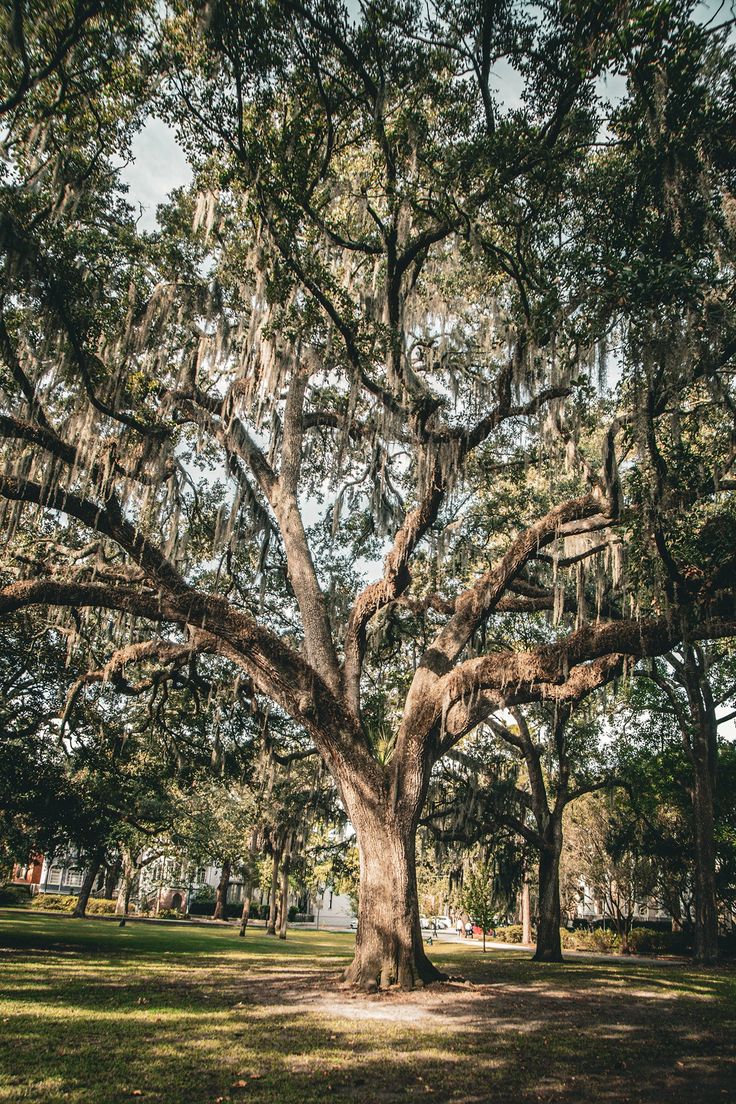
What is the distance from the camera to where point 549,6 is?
663 cm

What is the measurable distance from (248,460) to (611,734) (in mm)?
15267

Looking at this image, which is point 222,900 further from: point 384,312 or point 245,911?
point 384,312

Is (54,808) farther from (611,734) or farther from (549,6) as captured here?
(611,734)

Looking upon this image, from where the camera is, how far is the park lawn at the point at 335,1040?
419cm

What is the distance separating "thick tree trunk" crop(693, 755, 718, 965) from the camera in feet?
55.5

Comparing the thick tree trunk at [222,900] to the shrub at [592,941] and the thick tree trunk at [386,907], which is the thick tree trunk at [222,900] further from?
the thick tree trunk at [386,907]

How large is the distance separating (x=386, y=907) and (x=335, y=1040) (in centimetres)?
314

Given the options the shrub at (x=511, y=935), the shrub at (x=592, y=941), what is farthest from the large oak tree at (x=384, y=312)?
the shrub at (x=511, y=935)

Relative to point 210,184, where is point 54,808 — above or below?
below

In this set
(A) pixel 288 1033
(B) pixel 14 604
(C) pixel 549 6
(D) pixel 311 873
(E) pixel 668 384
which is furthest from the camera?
(D) pixel 311 873

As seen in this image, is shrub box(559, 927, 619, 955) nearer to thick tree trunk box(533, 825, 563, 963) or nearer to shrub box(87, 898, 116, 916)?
thick tree trunk box(533, 825, 563, 963)

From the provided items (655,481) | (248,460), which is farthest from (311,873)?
(655,481)

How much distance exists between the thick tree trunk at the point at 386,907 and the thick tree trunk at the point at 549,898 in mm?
8580

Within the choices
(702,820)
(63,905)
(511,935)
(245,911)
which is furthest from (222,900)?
(702,820)
